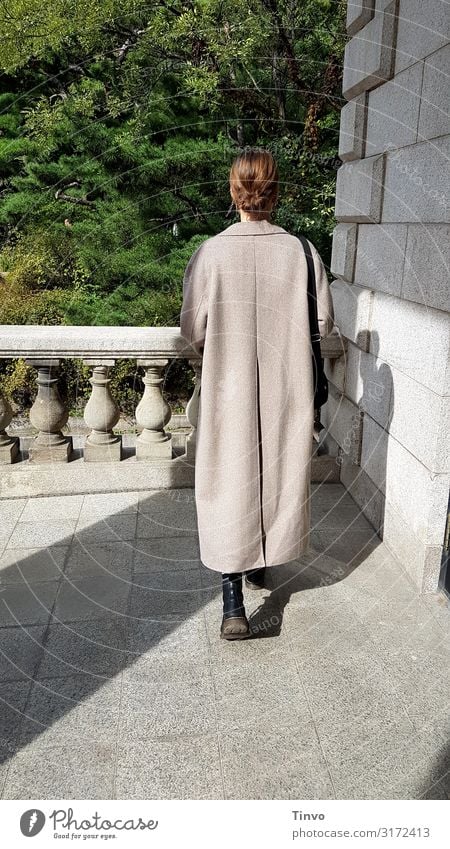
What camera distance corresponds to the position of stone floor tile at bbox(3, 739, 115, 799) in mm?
2240

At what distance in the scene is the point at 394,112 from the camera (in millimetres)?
3680

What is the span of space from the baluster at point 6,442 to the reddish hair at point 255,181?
2.51 meters

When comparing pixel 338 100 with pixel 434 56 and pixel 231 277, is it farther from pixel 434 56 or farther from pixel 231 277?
pixel 231 277

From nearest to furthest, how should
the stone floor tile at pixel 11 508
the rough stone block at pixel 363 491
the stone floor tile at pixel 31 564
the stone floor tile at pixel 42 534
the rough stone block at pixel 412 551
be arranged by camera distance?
the rough stone block at pixel 412 551, the stone floor tile at pixel 31 564, the stone floor tile at pixel 42 534, the rough stone block at pixel 363 491, the stone floor tile at pixel 11 508

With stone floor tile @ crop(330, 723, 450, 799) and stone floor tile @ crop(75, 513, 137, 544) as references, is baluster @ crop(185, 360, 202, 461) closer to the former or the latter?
stone floor tile @ crop(75, 513, 137, 544)

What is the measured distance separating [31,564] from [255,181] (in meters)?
2.24

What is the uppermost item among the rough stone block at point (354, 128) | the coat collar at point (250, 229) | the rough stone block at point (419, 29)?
the rough stone block at point (419, 29)

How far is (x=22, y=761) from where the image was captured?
93.3 inches

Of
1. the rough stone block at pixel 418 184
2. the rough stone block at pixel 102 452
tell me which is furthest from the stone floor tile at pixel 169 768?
the rough stone block at pixel 102 452

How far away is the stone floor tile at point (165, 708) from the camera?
252 cm

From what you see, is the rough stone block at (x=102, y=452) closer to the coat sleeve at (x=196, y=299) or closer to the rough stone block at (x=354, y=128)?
the coat sleeve at (x=196, y=299)

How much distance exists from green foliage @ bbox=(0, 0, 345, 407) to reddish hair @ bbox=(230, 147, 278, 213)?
6.99 meters

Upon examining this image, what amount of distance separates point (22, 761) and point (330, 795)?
101 centimetres

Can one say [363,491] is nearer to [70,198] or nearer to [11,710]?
[11,710]
